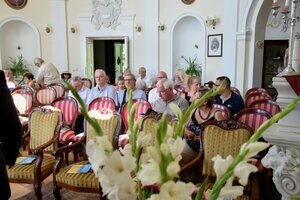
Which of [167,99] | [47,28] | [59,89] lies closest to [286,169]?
[167,99]

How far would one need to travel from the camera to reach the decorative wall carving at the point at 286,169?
169cm

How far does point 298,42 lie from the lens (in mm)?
1925

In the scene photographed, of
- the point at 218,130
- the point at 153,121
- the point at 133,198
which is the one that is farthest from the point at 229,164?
the point at 153,121

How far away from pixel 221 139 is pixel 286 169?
98 centimetres

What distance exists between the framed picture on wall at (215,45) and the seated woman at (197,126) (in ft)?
14.5

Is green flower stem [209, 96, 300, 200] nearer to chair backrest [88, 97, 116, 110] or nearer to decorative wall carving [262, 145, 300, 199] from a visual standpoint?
decorative wall carving [262, 145, 300, 199]

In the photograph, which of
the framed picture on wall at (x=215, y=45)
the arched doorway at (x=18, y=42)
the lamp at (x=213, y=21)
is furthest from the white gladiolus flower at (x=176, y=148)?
the arched doorway at (x=18, y=42)

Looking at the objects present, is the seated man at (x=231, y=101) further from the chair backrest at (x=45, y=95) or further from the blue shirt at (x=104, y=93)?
the chair backrest at (x=45, y=95)

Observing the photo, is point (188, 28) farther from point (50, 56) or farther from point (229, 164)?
point (229, 164)

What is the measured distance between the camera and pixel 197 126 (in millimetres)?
3340

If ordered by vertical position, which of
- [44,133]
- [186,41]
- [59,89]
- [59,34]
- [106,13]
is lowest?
[44,133]

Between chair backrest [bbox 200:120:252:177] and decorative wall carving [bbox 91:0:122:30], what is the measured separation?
665cm

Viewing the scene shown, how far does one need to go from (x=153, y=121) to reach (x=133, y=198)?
2.22 meters

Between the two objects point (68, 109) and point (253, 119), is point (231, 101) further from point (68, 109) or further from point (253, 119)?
point (68, 109)
